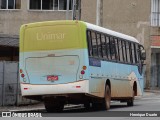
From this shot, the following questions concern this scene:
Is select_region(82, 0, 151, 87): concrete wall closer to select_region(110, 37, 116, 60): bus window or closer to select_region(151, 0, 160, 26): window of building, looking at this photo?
select_region(151, 0, 160, 26): window of building

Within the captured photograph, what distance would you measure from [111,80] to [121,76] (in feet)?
5.53

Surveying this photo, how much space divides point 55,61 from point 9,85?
6.10 metres

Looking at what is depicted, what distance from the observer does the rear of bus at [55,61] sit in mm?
20031

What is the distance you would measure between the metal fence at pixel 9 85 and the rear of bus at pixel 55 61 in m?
4.57

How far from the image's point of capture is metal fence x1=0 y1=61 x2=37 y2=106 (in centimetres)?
2516

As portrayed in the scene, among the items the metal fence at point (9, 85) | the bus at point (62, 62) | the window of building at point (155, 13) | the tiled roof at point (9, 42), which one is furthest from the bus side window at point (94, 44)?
the window of building at point (155, 13)

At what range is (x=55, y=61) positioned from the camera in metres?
20.2

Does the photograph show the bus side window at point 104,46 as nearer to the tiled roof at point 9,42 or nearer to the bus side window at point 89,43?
the bus side window at point 89,43

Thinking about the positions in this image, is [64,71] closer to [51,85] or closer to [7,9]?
[51,85]

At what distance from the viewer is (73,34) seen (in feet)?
Result: 66.4

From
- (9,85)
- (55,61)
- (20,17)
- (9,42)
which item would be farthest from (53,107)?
(20,17)

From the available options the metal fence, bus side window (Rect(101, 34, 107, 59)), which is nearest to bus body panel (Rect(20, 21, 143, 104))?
bus side window (Rect(101, 34, 107, 59))

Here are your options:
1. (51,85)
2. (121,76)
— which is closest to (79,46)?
(51,85)

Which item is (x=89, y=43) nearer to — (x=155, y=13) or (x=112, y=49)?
(x=112, y=49)
